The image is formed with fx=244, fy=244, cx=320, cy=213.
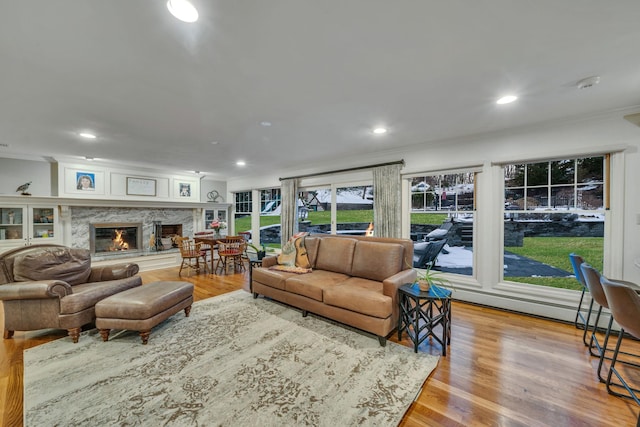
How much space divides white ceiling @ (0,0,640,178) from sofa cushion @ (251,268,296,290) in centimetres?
198

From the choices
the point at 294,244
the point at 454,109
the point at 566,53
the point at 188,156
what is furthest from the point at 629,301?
the point at 188,156

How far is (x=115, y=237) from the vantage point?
18.8ft

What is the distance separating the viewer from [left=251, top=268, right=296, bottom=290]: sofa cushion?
3.33 m

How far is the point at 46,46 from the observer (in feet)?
5.24

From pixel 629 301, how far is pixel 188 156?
5.68 metres

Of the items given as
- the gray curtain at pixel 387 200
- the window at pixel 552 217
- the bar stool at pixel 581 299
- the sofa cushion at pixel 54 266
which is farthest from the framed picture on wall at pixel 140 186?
the bar stool at pixel 581 299

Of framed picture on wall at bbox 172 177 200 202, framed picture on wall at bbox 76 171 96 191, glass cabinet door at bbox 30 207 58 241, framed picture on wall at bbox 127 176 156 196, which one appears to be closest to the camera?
glass cabinet door at bbox 30 207 58 241

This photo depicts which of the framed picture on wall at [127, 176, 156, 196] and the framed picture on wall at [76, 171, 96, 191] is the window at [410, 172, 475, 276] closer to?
the framed picture on wall at [127, 176, 156, 196]

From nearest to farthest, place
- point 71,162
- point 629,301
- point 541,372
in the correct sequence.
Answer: point 629,301 < point 541,372 < point 71,162

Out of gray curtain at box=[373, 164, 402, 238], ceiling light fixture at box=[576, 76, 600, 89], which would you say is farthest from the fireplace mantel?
ceiling light fixture at box=[576, 76, 600, 89]

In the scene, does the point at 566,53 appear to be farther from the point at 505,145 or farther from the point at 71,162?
the point at 71,162

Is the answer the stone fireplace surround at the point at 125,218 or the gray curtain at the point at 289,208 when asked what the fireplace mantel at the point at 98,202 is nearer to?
the stone fireplace surround at the point at 125,218

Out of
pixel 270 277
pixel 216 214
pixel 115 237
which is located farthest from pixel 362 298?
pixel 115 237

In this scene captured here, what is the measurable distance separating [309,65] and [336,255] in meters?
2.41
